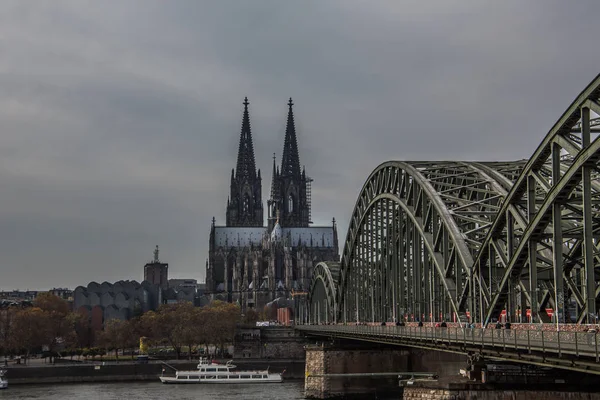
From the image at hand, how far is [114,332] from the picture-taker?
181 metres

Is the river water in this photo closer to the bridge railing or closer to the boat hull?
the boat hull

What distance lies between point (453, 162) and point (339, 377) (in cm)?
2804

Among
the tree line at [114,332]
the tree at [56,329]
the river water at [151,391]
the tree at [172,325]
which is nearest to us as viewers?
the river water at [151,391]

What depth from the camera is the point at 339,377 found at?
→ 9456cm

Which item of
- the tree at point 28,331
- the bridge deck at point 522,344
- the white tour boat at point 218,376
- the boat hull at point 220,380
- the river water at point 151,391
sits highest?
the tree at point 28,331

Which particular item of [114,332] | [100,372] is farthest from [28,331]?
[100,372]

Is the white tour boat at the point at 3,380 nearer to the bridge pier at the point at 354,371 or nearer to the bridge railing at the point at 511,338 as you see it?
the bridge pier at the point at 354,371

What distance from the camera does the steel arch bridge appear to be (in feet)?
139

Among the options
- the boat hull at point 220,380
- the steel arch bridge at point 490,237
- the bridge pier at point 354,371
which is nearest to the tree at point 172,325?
the boat hull at point 220,380

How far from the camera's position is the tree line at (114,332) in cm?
16500

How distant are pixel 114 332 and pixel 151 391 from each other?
67595 mm

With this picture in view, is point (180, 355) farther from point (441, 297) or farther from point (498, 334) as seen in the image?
point (498, 334)

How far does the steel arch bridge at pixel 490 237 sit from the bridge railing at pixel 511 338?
244cm

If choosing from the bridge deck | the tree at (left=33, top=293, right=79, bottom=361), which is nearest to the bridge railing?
the bridge deck
